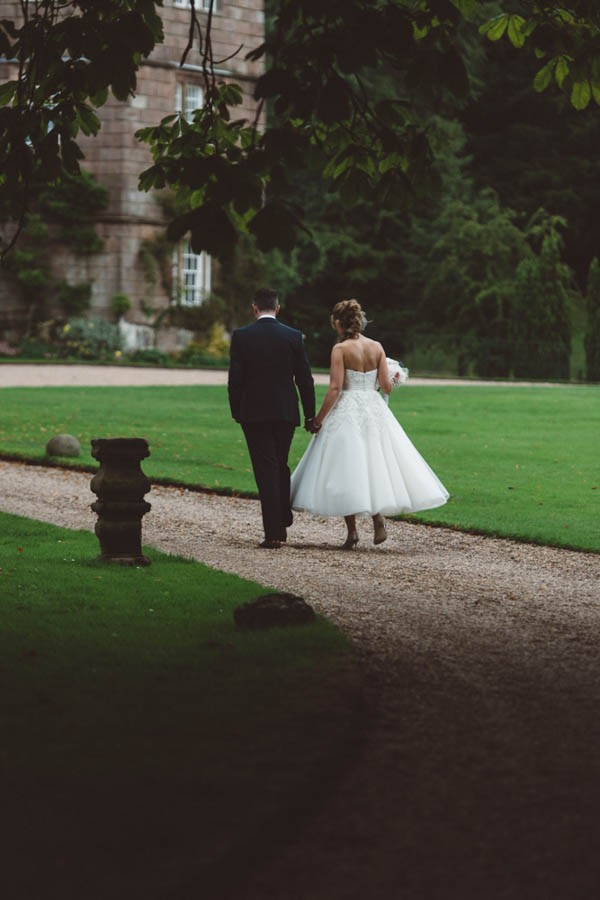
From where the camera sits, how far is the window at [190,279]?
39.0 metres

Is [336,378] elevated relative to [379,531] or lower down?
elevated

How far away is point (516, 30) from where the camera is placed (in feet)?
25.3

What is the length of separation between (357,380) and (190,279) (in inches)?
1172

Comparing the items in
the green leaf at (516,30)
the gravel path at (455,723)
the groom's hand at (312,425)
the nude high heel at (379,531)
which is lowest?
the gravel path at (455,723)

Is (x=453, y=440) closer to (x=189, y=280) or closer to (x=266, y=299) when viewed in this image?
(x=266, y=299)

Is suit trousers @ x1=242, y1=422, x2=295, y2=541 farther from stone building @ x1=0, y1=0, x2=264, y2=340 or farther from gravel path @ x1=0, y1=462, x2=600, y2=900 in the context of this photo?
stone building @ x1=0, y1=0, x2=264, y2=340

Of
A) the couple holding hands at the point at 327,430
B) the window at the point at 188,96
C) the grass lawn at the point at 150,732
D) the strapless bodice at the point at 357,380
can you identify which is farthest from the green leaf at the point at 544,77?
the window at the point at 188,96

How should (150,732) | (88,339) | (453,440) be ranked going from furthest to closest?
(88,339) < (453,440) < (150,732)

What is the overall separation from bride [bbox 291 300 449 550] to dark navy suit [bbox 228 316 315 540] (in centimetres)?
25

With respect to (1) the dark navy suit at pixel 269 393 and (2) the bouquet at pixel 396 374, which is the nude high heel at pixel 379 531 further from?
(2) the bouquet at pixel 396 374

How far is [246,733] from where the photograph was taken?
5199mm

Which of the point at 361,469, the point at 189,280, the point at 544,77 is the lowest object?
the point at 361,469

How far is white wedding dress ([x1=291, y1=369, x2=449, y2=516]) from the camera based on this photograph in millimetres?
10547

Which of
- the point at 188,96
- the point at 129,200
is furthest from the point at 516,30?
the point at 188,96
